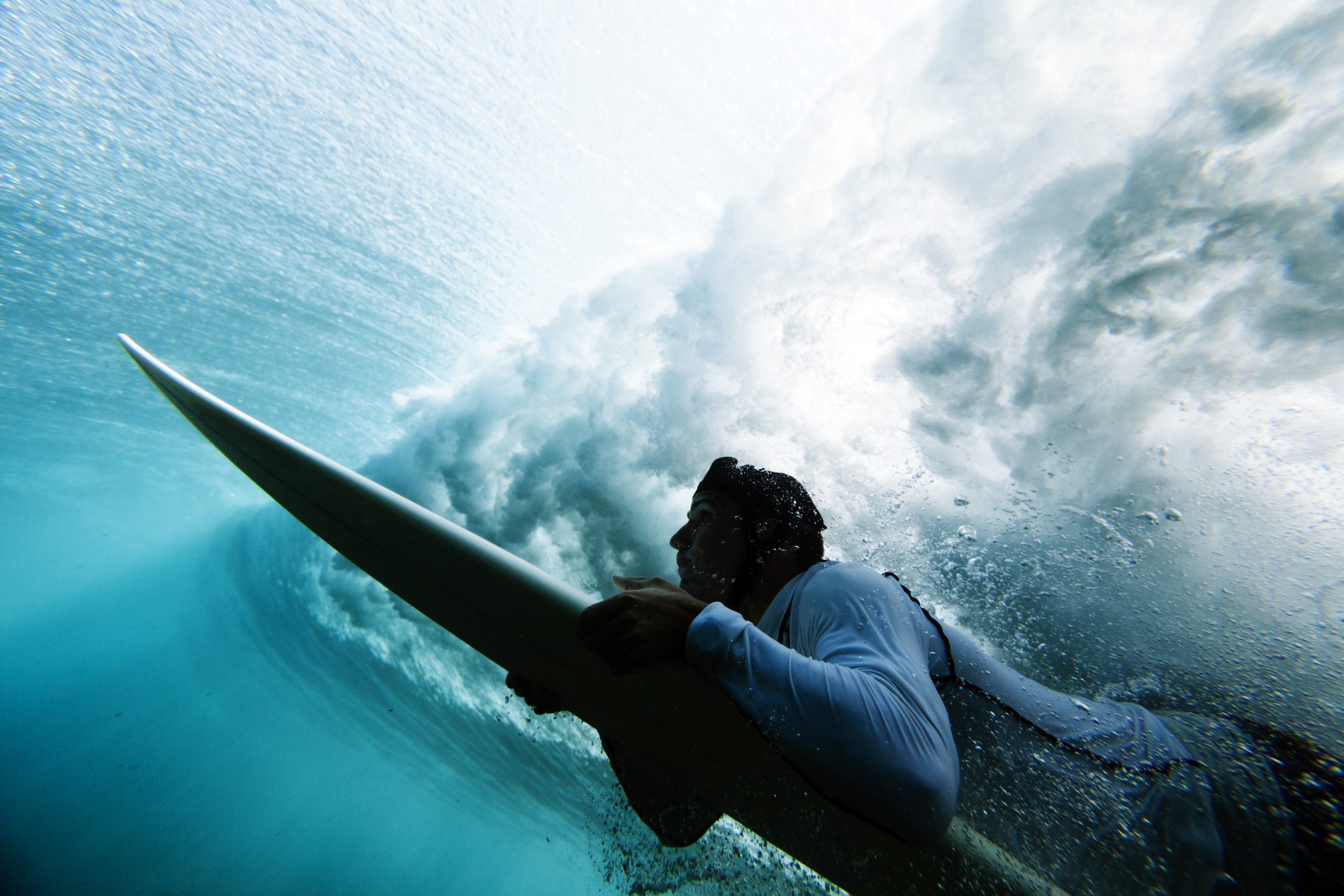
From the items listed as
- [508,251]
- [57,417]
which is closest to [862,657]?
[508,251]

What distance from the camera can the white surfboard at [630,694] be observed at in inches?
42.1

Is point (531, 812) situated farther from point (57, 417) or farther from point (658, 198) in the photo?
point (658, 198)

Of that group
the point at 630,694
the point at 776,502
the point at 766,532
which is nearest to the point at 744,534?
the point at 766,532

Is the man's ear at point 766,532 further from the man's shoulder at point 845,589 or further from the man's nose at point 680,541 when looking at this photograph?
the man's shoulder at point 845,589

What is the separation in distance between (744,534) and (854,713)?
121cm

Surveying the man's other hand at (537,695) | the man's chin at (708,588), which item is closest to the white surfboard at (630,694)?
the man's other hand at (537,695)

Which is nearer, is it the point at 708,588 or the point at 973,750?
the point at 973,750

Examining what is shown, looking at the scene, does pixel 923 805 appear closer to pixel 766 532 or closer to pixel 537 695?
pixel 537 695

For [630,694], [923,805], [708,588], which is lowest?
[708,588]

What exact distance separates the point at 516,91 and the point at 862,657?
25.3 feet

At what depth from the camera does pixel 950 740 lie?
87cm

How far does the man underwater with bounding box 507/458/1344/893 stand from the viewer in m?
0.79

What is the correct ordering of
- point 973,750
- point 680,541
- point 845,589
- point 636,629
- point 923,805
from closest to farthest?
point 923,805 → point 636,629 → point 845,589 → point 973,750 → point 680,541

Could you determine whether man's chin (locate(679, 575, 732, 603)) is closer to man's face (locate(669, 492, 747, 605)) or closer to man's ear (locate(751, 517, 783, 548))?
man's face (locate(669, 492, 747, 605))
